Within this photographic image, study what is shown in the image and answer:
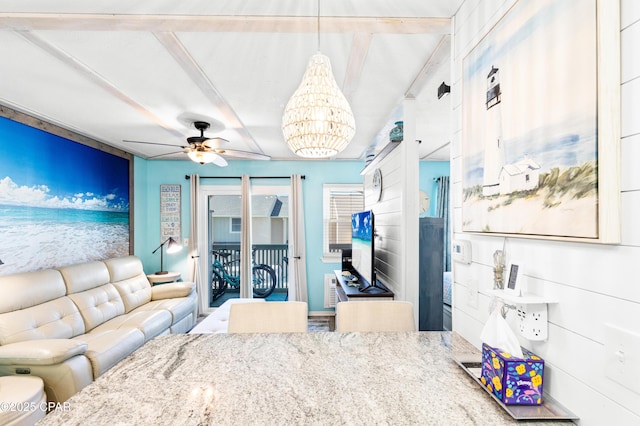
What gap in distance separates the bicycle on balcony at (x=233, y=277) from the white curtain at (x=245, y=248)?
64 cm

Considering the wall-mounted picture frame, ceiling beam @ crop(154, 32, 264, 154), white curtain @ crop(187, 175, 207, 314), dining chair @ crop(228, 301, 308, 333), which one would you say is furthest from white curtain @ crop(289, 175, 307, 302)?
dining chair @ crop(228, 301, 308, 333)

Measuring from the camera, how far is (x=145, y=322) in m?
2.98

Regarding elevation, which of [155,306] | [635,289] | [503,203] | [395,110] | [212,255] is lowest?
[155,306]

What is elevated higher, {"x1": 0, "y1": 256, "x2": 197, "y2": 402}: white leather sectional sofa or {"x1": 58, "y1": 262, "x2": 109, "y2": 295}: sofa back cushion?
{"x1": 58, "y1": 262, "x2": 109, "y2": 295}: sofa back cushion

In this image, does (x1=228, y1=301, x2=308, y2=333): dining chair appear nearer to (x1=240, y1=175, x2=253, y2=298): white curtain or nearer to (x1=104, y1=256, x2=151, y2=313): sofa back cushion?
(x1=104, y1=256, x2=151, y2=313): sofa back cushion

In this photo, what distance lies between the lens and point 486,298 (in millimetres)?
1219

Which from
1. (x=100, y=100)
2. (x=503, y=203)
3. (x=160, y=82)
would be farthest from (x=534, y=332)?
(x=100, y=100)

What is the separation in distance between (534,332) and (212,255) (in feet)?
15.8

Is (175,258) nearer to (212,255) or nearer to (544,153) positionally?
(212,255)

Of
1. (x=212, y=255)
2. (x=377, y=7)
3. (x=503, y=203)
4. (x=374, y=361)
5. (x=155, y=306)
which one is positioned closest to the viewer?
(x=503, y=203)

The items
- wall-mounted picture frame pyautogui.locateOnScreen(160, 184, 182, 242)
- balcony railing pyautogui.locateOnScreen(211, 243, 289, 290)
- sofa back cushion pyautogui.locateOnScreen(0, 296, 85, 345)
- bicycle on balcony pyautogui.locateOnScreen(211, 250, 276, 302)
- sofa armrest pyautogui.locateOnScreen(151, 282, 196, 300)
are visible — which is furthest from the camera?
balcony railing pyautogui.locateOnScreen(211, 243, 289, 290)

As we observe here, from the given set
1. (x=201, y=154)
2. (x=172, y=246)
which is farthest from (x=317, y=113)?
(x=172, y=246)

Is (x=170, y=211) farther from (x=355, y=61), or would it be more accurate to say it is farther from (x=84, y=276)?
(x=355, y=61)

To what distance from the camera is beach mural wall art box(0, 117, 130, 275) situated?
8.60ft
